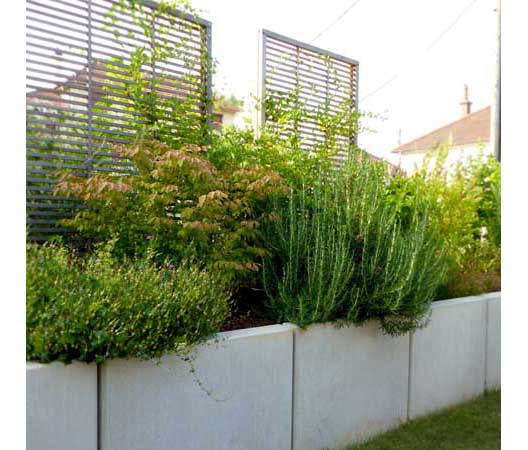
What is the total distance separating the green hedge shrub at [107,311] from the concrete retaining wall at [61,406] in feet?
0.19

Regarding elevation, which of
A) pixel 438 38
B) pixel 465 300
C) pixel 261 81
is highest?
pixel 438 38

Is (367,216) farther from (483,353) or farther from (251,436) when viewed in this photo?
(483,353)

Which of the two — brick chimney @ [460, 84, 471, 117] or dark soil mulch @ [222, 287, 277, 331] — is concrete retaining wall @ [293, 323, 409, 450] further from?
brick chimney @ [460, 84, 471, 117]

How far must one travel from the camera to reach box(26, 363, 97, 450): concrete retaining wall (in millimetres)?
2258

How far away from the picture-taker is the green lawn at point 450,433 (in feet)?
12.0

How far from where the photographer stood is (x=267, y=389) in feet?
10.3

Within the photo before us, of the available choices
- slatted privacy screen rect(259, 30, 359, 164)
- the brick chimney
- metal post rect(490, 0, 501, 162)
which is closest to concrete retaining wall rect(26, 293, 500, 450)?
slatted privacy screen rect(259, 30, 359, 164)

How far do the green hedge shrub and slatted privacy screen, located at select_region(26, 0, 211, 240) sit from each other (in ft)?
3.03

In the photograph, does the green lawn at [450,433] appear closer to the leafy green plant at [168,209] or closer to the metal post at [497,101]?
the leafy green plant at [168,209]

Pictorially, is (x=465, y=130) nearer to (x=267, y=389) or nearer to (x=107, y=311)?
(x=267, y=389)

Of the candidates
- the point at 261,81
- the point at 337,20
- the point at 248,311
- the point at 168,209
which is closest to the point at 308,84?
the point at 261,81

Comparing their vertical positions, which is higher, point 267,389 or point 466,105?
point 466,105

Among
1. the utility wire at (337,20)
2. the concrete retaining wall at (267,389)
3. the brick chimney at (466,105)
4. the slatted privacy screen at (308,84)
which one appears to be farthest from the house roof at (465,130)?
the concrete retaining wall at (267,389)

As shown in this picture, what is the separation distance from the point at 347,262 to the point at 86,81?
1.96m
